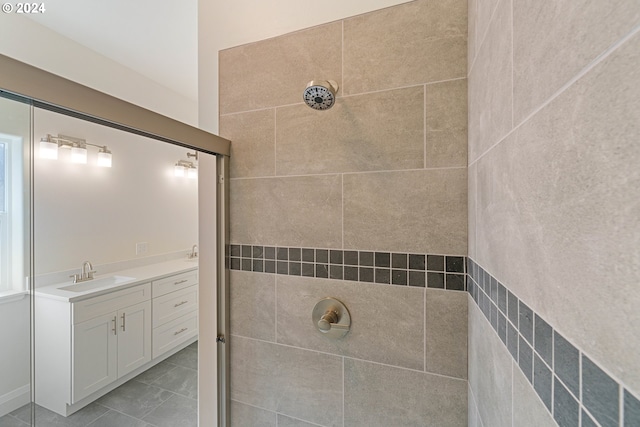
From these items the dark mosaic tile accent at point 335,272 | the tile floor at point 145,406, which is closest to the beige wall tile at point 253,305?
the dark mosaic tile accent at point 335,272

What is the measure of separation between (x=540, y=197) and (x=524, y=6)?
30cm

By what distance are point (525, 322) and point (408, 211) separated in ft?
1.66

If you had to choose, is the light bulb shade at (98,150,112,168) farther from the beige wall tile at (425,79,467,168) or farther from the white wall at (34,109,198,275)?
the beige wall tile at (425,79,467,168)

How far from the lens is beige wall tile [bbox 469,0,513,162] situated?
453 millimetres

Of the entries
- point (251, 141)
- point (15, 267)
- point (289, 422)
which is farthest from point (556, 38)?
point (15, 267)

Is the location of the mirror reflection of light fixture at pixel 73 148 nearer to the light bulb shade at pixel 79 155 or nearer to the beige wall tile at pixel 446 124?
the light bulb shade at pixel 79 155

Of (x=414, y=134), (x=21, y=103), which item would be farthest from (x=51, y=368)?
(x=414, y=134)

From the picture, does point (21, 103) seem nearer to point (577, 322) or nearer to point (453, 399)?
point (577, 322)

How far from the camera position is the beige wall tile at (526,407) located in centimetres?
33

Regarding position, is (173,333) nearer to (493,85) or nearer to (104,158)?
(104,158)

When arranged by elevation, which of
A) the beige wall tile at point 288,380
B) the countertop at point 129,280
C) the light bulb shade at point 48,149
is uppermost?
the light bulb shade at point 48,149

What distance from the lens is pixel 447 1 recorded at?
811 mm

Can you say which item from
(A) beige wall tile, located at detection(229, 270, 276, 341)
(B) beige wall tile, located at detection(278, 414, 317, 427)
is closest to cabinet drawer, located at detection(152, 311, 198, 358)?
(A) beige wall tile, located at detection(229, 270, 276, 341)

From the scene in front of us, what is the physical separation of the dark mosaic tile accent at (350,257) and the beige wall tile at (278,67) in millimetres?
632
